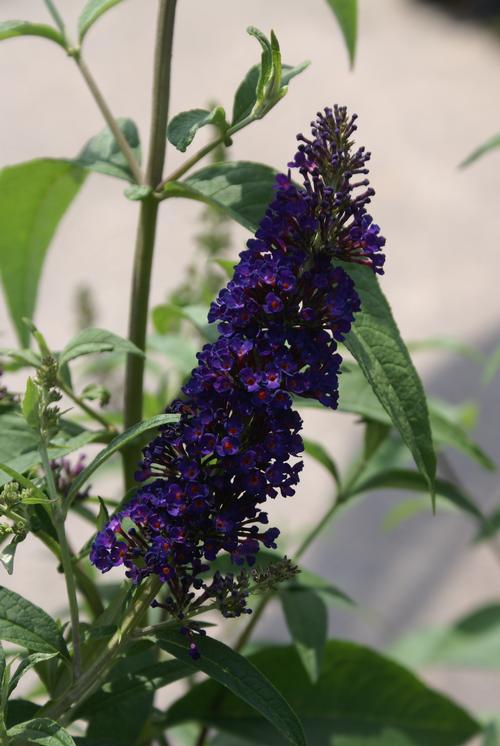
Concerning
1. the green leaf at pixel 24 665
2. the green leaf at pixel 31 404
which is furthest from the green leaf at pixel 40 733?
the green leaf at pixel 31 404

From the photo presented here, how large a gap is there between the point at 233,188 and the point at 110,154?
5.7 inches

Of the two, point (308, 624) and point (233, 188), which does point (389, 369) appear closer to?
point (233, 188)

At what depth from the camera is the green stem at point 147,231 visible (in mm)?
793

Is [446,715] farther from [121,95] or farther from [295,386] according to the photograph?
[121,95]

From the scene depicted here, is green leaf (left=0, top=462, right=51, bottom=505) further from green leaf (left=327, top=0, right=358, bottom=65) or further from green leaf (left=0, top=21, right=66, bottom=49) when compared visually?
green leaf (left=327, top=0, right=358, bottom=65)

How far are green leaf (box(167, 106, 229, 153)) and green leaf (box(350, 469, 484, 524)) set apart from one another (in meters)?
0.42

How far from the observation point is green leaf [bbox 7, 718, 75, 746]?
23.7 inches

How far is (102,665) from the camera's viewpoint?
65 cm

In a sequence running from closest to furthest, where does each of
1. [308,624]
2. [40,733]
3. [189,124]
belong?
[40,733] → [189,124] → [308,624]

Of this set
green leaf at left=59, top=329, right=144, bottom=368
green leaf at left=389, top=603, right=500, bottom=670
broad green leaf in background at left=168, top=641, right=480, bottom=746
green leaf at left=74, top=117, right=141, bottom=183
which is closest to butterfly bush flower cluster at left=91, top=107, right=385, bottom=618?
green leaf at left=59, top=329, right=144, bottom=368

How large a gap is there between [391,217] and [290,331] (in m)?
3.67

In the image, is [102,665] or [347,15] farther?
[347,15]

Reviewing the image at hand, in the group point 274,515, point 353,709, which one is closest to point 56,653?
point 353,709

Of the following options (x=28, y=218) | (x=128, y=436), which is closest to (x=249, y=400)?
(x=128, y=436)
